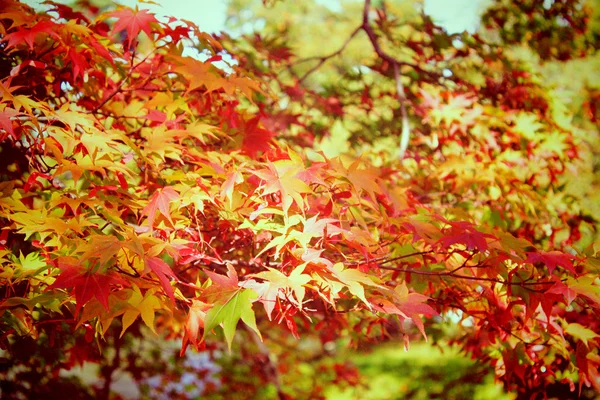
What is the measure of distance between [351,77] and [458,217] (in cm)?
229

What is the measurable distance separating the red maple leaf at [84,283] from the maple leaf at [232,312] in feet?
0.99

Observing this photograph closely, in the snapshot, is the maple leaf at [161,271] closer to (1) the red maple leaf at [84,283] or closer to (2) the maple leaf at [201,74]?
(1) the red maple leaf at [84,283]

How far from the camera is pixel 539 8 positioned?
4715 mm

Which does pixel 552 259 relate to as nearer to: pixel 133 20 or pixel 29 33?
pixel 133 20

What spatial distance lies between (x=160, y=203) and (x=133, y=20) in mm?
865

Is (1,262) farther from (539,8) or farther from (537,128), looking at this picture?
(539,8)

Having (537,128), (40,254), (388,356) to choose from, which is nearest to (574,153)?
(537,128)

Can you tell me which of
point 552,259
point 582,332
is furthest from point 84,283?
point 582,332

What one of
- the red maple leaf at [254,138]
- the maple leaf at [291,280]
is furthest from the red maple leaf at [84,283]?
the red maple leaf at [254,138]

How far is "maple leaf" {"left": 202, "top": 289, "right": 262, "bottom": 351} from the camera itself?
1338mm

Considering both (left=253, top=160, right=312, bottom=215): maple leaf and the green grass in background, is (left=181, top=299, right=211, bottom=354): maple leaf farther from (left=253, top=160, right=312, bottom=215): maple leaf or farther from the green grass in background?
the green grass in background

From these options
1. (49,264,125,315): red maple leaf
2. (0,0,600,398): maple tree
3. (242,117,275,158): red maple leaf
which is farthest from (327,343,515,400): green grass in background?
(49,264,125,315): red maple leaf

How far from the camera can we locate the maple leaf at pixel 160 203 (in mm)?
1584

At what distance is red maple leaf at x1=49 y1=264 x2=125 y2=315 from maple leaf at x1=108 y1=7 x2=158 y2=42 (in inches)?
42.2
